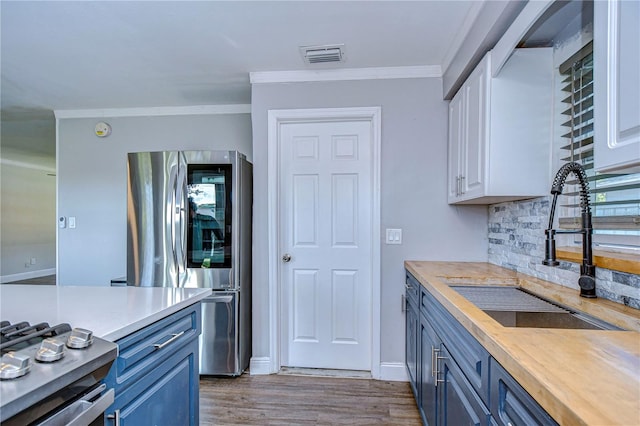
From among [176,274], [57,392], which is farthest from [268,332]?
[57,392]

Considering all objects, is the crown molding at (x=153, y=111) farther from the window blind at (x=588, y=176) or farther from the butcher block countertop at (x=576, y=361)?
the butcher block countertop at (x=576, y=361)

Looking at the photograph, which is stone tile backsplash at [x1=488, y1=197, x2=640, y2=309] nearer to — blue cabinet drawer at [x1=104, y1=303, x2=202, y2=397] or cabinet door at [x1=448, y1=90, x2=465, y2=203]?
cabinet door at [x1=448, y1=90, x2=465, y2=203]

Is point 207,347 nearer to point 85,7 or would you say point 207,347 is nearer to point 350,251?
point 350,251

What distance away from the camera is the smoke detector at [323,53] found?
216 cm

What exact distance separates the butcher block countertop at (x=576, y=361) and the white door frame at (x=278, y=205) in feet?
4.06

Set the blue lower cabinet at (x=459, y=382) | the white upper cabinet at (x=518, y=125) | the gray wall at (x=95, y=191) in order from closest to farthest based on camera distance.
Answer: the blue lower cabinet at (x=459, y=382) < the white upper cabinet at (x=518, y=125) < the gray wall at (x=95, y=191)

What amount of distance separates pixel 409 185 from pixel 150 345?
2.01 m

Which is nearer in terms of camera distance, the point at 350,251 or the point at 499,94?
the point at 499,94

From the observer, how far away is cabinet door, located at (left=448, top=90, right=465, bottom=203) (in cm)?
213

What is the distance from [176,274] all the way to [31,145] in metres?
4.64

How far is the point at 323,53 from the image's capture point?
223cm

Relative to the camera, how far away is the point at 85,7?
5.81ft

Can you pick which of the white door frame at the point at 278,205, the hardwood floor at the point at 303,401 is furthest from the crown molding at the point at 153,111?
the hardwood floor at the point at 303,401

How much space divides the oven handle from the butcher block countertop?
41.5 inches
